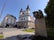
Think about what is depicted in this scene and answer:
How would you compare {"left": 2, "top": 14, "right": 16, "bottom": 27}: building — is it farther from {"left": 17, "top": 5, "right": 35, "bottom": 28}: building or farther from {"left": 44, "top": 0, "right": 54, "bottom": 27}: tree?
{"left": 44, "top": 0, "right": 54, "bottom": 27}: tree

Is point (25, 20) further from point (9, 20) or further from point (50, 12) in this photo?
point (50, 12)

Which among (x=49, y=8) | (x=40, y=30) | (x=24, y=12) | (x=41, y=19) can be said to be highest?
(x=24, y=12)

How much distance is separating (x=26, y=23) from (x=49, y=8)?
1005 inches

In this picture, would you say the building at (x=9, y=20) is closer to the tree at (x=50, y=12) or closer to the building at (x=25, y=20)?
the building at (x=25, y=20)

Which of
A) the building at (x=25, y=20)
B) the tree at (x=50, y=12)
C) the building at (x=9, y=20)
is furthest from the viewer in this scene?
the building at (x=9, y=20)

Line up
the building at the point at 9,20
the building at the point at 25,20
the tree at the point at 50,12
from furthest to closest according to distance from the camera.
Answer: the building at the point at 9,20 < the building at the point at 25,20 < the tree at the point at 50,12

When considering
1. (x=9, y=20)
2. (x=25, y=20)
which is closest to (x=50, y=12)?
(x=25, y=20)

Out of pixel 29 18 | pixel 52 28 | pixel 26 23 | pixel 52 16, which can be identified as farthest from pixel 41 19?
pixel 29 18

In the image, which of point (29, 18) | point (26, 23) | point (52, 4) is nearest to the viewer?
point (52, 4)

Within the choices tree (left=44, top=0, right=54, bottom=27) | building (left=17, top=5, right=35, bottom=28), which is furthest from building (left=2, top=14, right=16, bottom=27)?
tree (left=44, top=0, right=54, bottom=27)

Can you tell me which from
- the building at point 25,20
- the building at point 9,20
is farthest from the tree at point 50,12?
the building at point 9,20

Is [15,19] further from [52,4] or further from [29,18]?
[52,4]

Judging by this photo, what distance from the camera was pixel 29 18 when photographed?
4388 cm

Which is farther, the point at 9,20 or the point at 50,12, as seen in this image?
the point at 9,20
